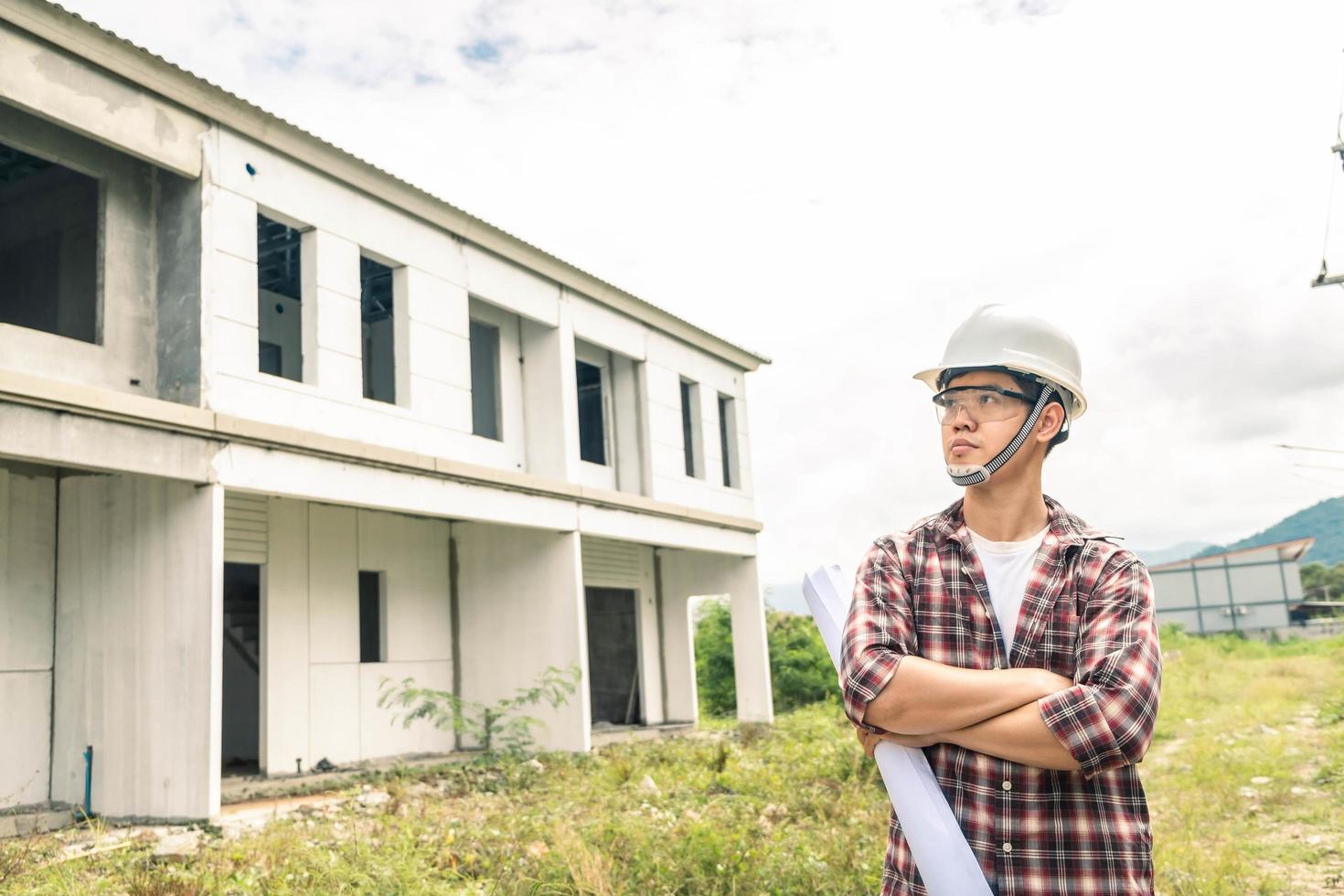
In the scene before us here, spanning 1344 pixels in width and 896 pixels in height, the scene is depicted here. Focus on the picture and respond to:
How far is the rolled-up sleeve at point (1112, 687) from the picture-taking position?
212 cm

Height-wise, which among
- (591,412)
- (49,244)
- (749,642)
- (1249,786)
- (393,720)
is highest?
(49,244)

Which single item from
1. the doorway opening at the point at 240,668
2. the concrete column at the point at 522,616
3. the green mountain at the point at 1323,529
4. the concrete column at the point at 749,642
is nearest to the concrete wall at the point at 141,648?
the concrete column at the point at 522,616

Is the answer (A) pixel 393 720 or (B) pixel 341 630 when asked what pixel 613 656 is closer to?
(A) pixel 393 720

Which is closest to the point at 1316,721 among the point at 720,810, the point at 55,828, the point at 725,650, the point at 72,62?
the point at 720,810

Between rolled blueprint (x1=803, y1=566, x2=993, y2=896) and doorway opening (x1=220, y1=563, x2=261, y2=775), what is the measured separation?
13.8 metres

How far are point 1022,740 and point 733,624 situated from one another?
16.1 meters

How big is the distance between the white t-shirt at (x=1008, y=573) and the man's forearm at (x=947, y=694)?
16cm

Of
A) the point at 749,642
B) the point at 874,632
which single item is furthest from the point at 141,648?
the point at 749,642

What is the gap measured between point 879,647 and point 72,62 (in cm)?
859

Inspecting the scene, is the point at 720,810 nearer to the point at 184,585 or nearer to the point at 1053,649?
the point at 184,585

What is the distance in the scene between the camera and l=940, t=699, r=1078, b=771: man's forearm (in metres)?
2.14

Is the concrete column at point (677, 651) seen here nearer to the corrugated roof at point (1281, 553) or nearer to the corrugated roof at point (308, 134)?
the corrugated roof at point (308, 134)

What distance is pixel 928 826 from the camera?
213 cm

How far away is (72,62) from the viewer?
852cm
